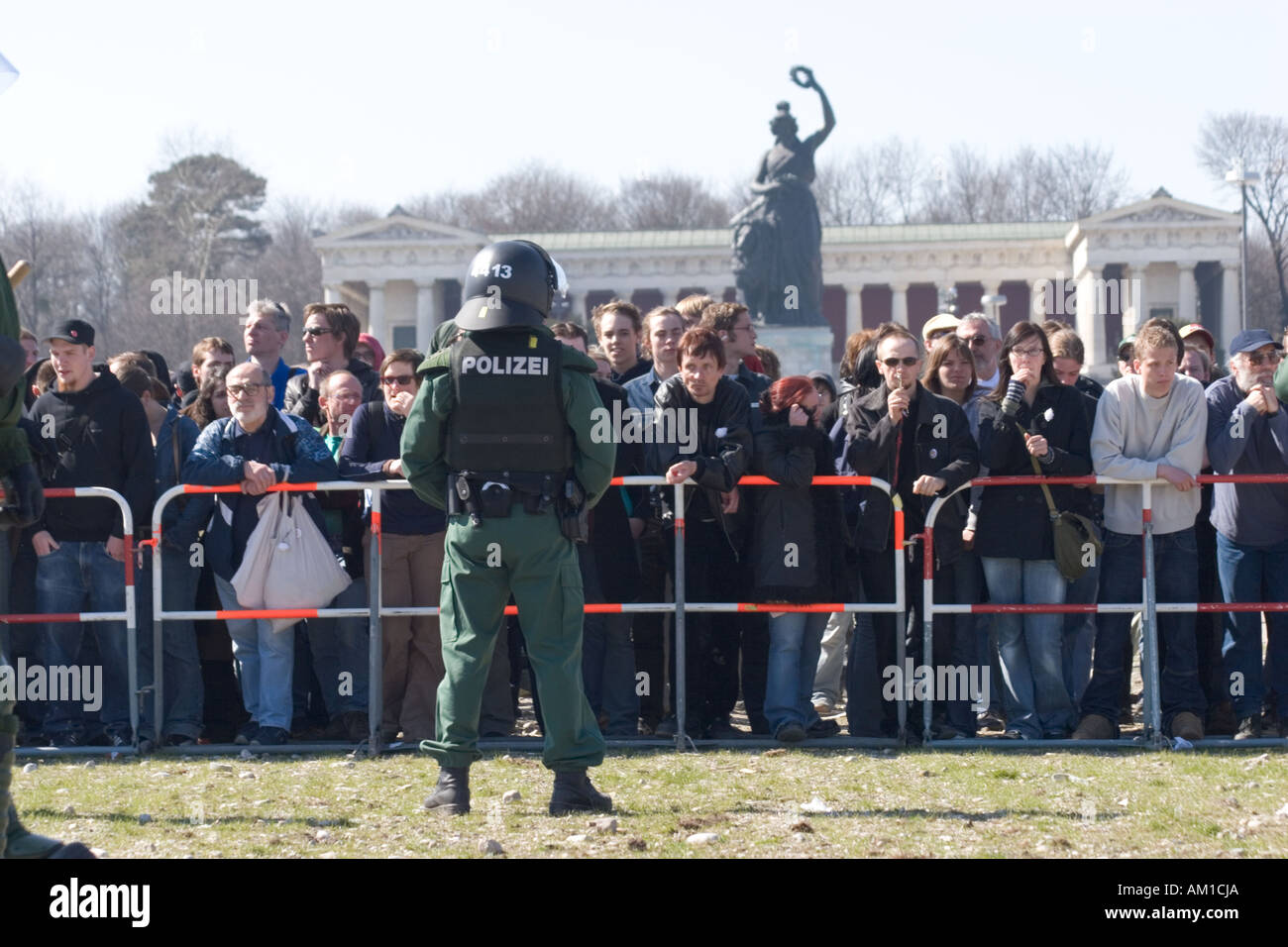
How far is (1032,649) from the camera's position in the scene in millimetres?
9195

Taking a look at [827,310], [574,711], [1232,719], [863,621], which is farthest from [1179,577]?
[827,310]

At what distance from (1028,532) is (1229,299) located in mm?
75704

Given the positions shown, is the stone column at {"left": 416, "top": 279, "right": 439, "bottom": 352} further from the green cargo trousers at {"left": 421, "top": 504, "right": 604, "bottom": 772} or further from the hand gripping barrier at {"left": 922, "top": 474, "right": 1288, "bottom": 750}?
the green cargo trousers at {"left": 421, "top": 504, "right": 604, "bottom": 772}

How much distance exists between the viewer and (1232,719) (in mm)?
9273

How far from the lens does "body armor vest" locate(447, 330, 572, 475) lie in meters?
6.91

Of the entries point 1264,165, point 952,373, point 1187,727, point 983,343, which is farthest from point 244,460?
point 1264,165

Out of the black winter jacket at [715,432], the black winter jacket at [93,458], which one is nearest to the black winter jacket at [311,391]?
the black winter jacket at [93,458]

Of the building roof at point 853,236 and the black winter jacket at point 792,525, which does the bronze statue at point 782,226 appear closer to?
the black winter jacket at point 792,525

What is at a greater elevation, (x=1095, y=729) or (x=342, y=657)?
(x=342, y=657)

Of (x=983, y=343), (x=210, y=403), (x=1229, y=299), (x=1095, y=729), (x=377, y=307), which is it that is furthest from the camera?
(x=377, y=307)

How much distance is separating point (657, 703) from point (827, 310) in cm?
7811

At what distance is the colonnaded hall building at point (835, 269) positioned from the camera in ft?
270

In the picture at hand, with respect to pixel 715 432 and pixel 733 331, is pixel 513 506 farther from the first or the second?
pixel 733 331
